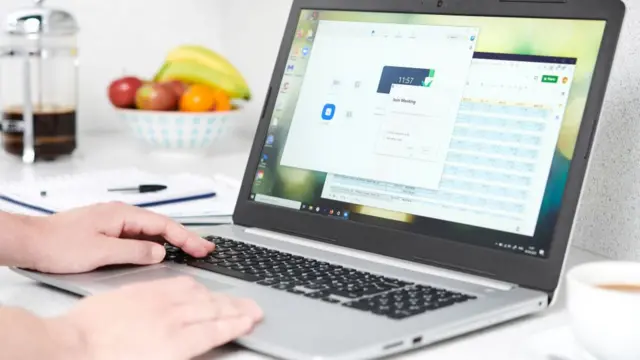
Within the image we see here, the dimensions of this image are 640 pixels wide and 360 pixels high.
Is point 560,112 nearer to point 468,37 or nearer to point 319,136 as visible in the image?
point 468,37

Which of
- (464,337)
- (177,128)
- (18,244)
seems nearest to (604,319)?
(464,337)

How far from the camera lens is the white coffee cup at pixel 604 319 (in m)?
0.64

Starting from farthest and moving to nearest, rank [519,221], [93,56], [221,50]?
1. [221,50]
2. [93,56]
3. [519,221]

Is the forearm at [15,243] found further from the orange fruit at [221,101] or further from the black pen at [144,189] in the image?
the orange fruit at [221,101]

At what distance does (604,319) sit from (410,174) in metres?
0.34

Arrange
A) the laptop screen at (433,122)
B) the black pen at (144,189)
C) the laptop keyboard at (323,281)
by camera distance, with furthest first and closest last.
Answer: the black pen at (144,189) < the laptop screen at (433,122) < the laptop keyboard at (323,281)

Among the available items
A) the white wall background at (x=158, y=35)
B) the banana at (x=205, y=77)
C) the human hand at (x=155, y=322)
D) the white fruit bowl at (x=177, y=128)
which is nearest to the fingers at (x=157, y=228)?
the human hand at (x=155, y=322)

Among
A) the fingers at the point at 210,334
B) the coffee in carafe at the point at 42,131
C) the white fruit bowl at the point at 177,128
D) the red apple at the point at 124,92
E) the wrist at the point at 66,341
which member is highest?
the red apple at the point at 124,92

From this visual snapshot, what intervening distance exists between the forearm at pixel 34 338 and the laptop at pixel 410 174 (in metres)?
0.14

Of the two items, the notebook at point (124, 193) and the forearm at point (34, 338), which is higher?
the notebook at point (124, 193)

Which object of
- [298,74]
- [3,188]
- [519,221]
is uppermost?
[298,74]

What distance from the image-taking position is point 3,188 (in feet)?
4.18

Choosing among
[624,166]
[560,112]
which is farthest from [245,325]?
[624,166]

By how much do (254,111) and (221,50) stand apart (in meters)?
0.18
